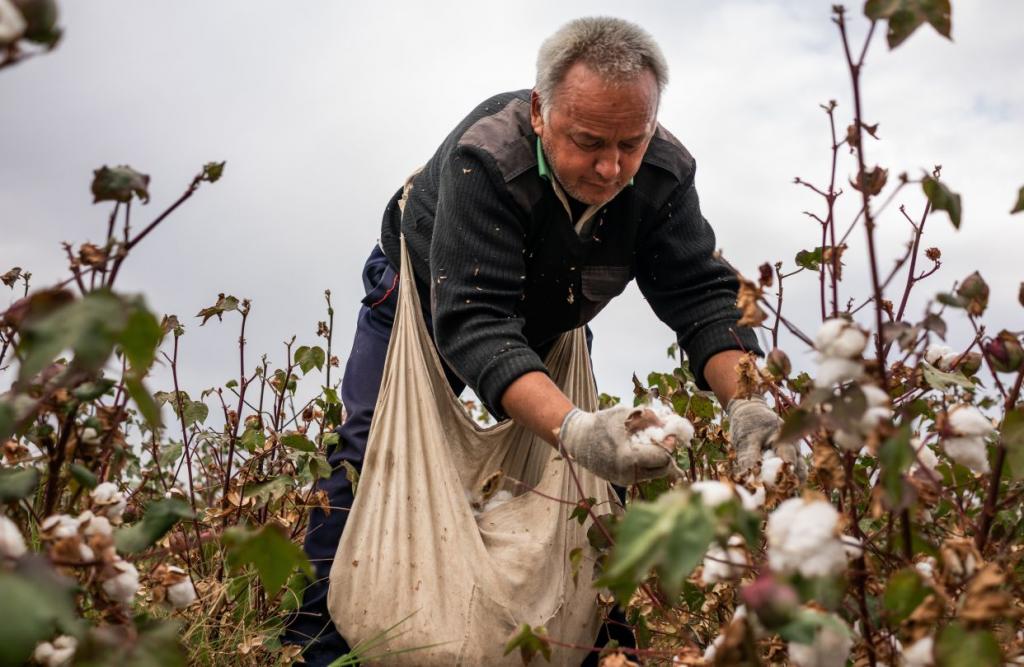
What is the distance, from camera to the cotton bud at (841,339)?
1405 mm

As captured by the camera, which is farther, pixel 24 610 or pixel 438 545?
pixel 438 545

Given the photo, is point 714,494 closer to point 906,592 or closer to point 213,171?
point 906,592

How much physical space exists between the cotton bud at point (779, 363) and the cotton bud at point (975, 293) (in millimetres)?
303

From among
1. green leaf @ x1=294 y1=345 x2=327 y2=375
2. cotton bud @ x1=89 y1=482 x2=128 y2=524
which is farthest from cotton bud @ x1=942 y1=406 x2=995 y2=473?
green leaf @ x1=294 y1=345 x2=327 y2=375

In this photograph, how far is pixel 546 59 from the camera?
2.55 metres

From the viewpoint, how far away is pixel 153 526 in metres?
1.59

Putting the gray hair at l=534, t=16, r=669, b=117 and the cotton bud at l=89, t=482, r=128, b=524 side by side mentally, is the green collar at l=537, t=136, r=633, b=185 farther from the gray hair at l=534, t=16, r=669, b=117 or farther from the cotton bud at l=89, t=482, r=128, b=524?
the cotton bud at l=89, t=482, r=128, b=524

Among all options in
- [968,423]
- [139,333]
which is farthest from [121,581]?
[968,423]

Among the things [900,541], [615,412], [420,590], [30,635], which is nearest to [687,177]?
[615,412]

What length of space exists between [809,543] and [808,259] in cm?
153

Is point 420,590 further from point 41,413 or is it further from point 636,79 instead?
point 636,79

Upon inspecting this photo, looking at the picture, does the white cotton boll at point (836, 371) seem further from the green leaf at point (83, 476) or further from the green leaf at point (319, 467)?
the green leaf at point (319, 467)

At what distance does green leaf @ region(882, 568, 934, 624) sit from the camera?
51.6 inches

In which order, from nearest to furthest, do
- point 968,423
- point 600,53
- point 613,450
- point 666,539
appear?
point 666,539
point 968,423
point 613,450
point 600,53
